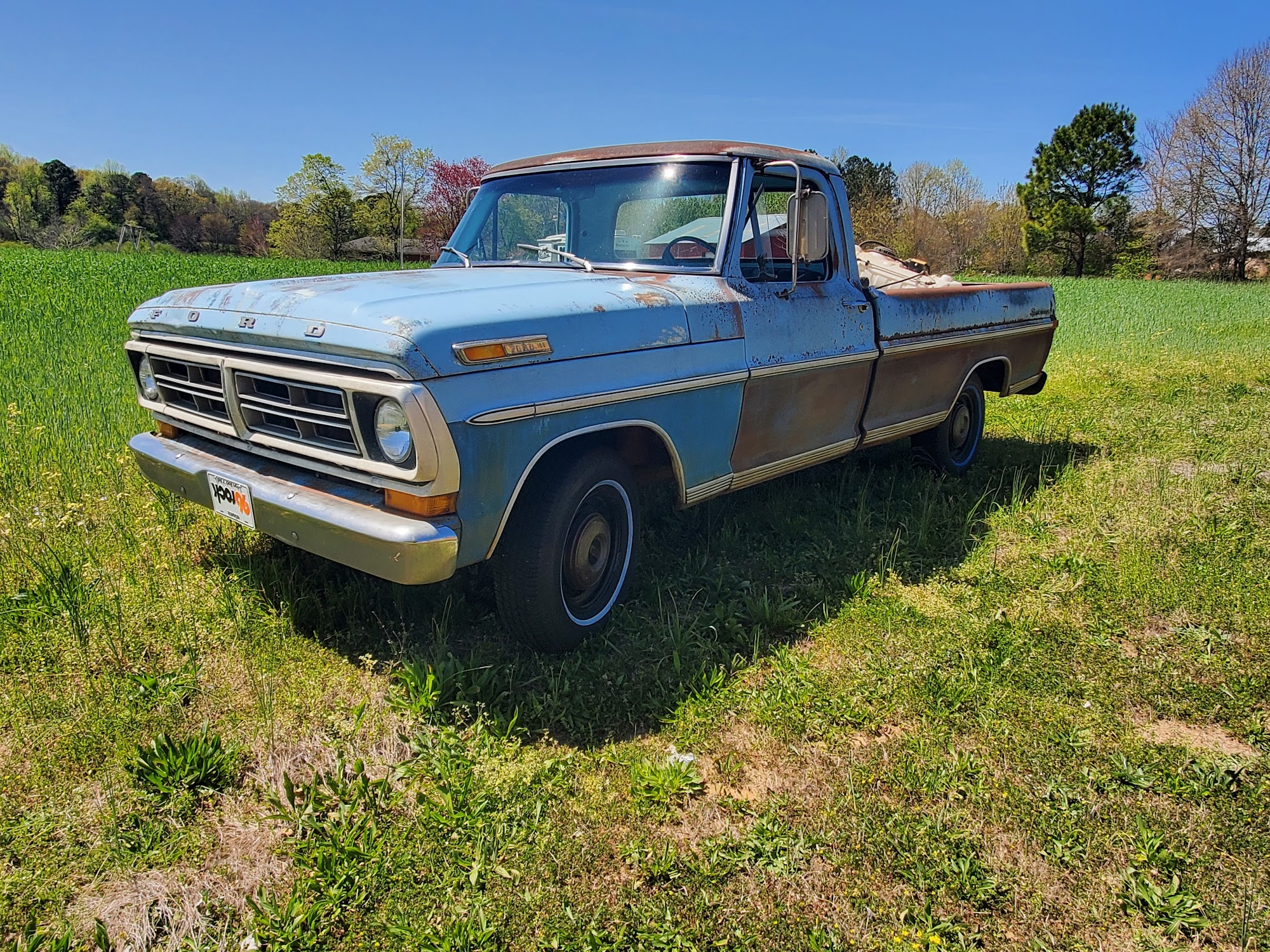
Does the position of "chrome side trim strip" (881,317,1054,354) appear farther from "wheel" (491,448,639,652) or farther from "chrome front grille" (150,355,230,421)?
"chrome front grille" (150,355,230,421)

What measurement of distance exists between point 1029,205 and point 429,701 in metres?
56.0

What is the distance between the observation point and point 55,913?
6.68 ft

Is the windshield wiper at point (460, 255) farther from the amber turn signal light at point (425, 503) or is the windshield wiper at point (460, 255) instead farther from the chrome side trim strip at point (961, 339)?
the chrome side trim strip at point (961, 339)

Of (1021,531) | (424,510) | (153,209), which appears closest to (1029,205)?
(1021,531)

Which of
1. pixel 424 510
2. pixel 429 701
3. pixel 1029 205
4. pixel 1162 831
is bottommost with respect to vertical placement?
pixel 1162 831

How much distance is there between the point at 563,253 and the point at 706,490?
1.32m

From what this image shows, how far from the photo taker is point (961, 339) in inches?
205

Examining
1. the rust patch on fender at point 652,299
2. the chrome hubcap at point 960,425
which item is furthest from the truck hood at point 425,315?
the chrome hubcap at point 960,425

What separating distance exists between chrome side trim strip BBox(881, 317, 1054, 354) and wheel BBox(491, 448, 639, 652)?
2062 mm

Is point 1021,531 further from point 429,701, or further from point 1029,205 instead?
point 1029,205

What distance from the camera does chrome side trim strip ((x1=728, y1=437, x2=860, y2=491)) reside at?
3.76 m

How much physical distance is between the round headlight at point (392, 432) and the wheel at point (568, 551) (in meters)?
0.55

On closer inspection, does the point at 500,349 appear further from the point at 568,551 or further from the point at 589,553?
the point at 589,553

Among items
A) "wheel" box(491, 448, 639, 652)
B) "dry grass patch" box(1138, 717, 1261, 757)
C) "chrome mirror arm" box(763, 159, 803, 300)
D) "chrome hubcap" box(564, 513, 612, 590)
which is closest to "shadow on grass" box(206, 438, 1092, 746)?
"wheel" box(491, 448, 639, 652)
